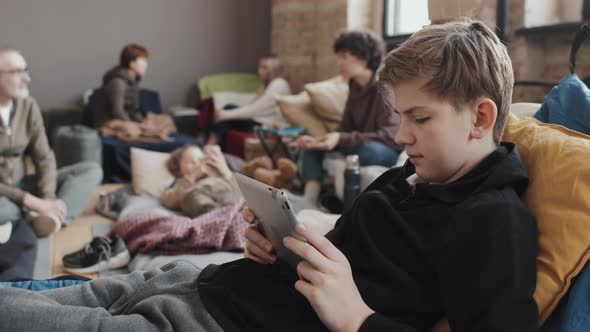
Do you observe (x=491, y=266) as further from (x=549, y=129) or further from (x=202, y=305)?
(x=202, y=305)

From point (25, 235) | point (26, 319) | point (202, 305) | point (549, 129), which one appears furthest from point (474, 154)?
point (25, 235)

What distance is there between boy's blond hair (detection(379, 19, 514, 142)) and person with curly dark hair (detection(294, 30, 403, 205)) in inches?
90.6

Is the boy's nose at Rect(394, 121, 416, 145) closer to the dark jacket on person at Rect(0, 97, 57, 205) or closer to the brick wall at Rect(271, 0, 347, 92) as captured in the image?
the dark jacket on person at Rect(0, 97, 57, 205)

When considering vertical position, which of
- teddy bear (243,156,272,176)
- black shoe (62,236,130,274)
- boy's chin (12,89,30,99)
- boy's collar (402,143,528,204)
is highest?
boy's collar (402,143,528,204)

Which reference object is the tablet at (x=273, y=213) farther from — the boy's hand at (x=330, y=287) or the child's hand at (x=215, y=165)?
the child's hand at (x=215, y=165)

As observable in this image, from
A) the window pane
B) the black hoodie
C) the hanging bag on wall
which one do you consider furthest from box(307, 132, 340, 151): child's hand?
the black hoodie

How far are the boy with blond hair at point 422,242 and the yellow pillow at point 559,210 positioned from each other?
0.10 feet

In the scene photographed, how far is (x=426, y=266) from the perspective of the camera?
1082 mm

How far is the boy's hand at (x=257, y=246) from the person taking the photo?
1.23 metres

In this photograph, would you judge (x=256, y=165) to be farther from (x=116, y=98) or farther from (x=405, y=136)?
(x=405, y=136)

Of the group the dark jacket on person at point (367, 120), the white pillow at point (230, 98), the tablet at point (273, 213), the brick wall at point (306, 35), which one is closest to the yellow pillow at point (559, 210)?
the tablet at point (273, 213)

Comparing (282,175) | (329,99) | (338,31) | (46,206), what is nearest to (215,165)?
(282,175)

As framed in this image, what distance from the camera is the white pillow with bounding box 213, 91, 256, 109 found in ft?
19.8

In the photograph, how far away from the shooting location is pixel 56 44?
6.01 metres
